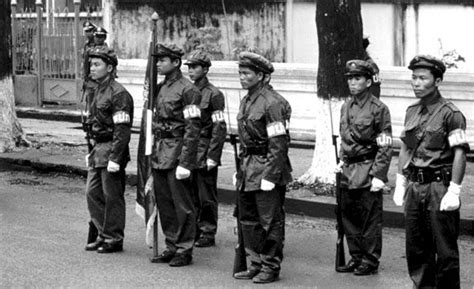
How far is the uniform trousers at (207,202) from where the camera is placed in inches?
406

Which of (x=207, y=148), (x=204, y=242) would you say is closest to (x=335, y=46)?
(x=207, y=148)

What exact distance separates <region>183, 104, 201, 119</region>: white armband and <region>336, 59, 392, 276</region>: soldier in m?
1.30

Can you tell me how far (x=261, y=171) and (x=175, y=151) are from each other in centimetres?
100

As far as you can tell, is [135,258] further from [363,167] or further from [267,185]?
[363,167]

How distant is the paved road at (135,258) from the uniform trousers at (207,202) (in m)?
0.20

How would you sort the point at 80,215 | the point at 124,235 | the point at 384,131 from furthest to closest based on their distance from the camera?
the point at 80,215
the point at 124,235
the point at 384,131

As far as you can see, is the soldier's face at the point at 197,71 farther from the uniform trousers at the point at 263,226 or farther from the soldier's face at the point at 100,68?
the uniform trousers at the point at 263,226

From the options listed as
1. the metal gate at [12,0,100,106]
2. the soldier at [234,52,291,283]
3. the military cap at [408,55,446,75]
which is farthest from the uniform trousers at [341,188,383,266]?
the metal gate at [12,0,100,106]

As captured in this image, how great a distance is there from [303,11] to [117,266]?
11461mm

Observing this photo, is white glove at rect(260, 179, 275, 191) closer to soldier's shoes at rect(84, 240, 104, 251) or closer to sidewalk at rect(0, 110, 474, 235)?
soldier's shoes at rect(84, 240, 104, 251)

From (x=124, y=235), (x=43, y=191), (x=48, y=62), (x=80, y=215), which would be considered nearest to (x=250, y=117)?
(x=124, y=235)

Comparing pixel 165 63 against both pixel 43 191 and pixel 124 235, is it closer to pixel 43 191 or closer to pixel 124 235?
pixel 124 235

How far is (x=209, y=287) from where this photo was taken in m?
8.43

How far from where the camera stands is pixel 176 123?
9.36 meters
